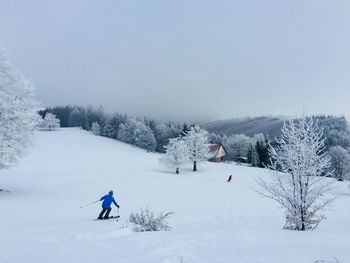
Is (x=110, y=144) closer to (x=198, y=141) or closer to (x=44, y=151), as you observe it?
(x=44, y=151)

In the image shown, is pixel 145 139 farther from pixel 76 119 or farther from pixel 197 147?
pixel 76 119

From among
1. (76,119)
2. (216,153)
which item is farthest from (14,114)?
(76,119)

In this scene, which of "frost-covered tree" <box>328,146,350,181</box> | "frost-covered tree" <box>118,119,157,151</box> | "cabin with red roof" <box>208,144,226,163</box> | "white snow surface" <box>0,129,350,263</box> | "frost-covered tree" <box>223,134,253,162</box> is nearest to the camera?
"white snow surface" <box>0,129,350,263</box>

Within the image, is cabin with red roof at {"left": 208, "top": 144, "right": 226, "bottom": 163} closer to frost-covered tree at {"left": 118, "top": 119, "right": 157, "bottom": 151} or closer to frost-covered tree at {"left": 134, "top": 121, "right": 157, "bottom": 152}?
frost-covered tree at {"left": 134, "top": 121, "right": 157, "bottom": 152}

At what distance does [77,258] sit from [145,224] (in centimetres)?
429

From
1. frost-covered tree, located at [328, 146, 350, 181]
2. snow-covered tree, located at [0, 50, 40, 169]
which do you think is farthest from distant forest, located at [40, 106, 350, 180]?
snow-covered tree, located at [0, 50, 40, 169]

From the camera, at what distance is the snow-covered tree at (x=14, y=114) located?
2642cm

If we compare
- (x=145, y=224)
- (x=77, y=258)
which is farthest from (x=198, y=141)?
(x=77, y=258)

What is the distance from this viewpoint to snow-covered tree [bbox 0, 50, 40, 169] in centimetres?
2642

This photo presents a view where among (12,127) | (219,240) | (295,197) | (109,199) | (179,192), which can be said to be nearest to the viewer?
(219,240)

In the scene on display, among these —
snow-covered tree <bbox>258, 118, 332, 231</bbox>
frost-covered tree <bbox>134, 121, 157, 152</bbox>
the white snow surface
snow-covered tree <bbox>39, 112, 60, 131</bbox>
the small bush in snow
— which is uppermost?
snow-covered tree <bbox>39, 112, 60, 131</bbox>

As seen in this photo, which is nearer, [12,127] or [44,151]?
[12,127]

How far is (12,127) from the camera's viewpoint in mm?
26781

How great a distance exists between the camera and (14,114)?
26875 mm
